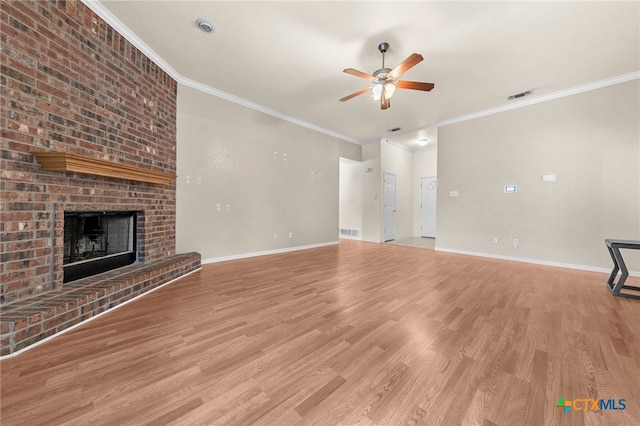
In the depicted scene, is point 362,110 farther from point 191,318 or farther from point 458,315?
point 191,318

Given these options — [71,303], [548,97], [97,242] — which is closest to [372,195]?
[548,97]

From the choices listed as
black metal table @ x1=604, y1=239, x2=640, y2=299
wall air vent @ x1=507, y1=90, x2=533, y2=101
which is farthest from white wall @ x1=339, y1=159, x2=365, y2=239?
black metal table @ x1=604, y1=239, x2=640, y2=299

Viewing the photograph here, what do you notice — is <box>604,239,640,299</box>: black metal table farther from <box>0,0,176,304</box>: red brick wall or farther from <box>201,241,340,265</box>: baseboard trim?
<box>0,0,176,304</box>: red brick wall

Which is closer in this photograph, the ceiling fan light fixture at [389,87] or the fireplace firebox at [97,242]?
the fireplace firebox at [97,242]

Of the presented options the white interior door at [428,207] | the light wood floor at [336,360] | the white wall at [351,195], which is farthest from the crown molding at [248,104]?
the white interior door at [428,207]

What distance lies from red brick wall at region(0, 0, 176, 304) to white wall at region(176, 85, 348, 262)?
2.69 feet

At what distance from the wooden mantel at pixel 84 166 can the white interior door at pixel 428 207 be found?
770 centimetres

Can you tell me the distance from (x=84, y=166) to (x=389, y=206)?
21.7ft

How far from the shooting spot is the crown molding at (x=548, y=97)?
3.65 m

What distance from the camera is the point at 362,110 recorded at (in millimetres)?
4934

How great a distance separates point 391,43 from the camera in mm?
2910

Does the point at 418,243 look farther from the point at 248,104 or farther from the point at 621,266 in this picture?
the point at 248,104

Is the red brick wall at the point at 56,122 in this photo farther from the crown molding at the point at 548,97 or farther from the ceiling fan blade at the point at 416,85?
the crown molding at the point at 548,97

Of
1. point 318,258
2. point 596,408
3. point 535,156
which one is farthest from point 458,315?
point 535,156
